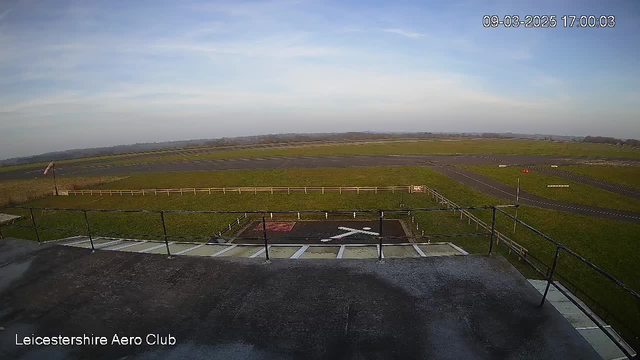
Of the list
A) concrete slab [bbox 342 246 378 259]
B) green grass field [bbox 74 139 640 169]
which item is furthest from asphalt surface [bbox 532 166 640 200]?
concrete slab [bbox 342 246 378 259]

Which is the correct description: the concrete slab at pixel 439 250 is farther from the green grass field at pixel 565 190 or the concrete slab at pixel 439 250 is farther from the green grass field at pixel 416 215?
the green grass field at pixel 565 190

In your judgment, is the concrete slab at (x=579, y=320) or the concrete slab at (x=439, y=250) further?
the concrete slab at (x=439, y=250)

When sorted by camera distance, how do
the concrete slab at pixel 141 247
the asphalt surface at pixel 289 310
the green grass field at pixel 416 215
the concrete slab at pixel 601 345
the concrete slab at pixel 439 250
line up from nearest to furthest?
the asphalt surface at pixel 289 310
the concrete slab at pixel 601 345
the concrete slab at pixel 141 247
the concrete slab at pixel 439 250
the green grass field at pixel 416 215

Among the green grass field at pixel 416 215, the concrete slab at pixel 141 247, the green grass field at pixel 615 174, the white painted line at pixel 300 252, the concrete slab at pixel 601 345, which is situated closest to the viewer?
the concrete slab at pixel 601 345

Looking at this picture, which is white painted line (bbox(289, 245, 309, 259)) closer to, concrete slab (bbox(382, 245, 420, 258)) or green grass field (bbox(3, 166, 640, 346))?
concrete slab (bbox(382, 245, 420, 258))

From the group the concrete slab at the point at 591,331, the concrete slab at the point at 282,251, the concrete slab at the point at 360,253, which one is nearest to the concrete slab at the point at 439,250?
the concrete slab at the point at 360,253

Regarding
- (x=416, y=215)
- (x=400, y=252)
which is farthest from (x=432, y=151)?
(x=400, y=252)
